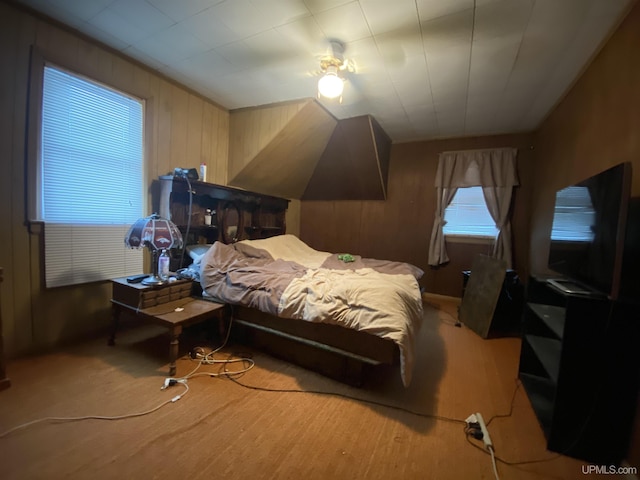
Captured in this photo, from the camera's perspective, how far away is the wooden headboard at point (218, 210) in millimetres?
2686

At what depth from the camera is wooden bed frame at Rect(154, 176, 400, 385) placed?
1794 millimetres

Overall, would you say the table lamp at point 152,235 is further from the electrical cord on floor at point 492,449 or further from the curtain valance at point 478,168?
the curtain valance at point 478,168

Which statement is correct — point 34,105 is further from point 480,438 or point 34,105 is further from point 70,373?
point 480,438

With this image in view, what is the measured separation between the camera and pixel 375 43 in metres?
1.98

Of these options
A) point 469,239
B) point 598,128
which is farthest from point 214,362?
point 469,239

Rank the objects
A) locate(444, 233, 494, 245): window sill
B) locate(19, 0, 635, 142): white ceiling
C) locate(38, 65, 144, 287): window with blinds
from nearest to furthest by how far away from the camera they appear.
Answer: locate(19, 0, 635, 142): white ceiling < locate(38, 65, 144, 287): window with blinds < locate(444, 233, 494, 245): window sill

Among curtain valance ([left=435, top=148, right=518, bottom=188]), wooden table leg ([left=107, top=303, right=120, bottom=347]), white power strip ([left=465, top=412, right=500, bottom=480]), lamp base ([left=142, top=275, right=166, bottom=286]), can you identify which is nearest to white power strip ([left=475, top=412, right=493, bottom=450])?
white power strip ([left=465, top=412, right=500, bottom=480])

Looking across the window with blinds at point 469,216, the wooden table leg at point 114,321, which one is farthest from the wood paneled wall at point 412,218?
the wooden table leg at point 114,321

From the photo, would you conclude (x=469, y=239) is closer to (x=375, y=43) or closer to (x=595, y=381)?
(x=595, y=381)

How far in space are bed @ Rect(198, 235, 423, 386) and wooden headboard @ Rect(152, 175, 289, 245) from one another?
24.0 inches

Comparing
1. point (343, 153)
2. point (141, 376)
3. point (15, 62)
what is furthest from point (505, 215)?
point (15, 62)

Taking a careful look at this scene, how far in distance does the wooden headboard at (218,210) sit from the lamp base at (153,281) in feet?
A: 2.23

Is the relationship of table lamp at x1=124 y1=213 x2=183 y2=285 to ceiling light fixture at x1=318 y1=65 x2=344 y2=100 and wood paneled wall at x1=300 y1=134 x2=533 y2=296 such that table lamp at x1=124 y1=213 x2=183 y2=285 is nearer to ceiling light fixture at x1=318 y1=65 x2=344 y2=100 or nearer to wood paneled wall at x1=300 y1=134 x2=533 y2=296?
ceiling light fixture at x1=318 y1=65 x2=344 y2=100

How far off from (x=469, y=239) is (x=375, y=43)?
119 inches
